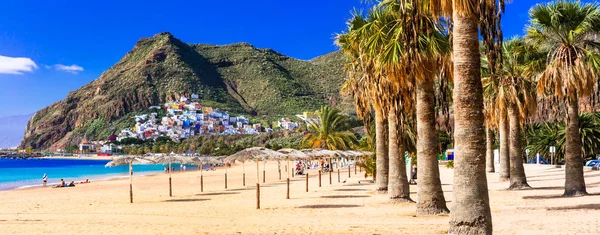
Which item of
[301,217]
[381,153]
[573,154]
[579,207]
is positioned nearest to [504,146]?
[381,153]

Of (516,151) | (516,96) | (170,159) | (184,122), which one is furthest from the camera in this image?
(184,122)

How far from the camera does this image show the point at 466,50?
8.29 meters

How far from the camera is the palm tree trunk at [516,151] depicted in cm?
1944

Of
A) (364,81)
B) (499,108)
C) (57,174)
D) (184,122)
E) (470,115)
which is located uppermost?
(184,122)

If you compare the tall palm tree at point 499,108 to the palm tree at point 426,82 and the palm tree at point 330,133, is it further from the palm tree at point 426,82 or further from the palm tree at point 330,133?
the palm tree at point 330,133

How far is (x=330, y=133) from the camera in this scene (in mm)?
48031

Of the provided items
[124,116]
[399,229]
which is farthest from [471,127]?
[124,116]

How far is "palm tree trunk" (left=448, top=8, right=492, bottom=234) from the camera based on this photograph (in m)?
8.11

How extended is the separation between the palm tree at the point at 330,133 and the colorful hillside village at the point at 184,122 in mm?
119513

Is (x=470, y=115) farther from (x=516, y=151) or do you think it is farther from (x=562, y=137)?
(x=562, y=137)

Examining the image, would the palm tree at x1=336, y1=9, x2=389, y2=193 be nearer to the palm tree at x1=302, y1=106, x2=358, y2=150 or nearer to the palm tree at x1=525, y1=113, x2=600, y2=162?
the palm tree at x1=525, y1=113, x2=600, y2=162

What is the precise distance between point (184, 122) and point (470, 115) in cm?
19391

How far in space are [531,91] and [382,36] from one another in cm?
975

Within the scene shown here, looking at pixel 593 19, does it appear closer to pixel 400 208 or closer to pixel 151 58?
pixel 400 208
